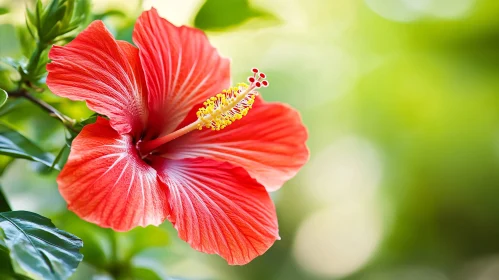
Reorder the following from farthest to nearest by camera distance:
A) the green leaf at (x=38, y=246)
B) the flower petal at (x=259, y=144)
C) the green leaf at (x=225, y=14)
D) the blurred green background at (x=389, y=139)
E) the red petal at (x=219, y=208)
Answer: the blurred green background at (x=389, y=139)
the green leaf at (x=225, y=14)
the flower petal at (x=259, y=144)
the red petal at (x=219, y=208)
the green leaf at (x=38, y=246)

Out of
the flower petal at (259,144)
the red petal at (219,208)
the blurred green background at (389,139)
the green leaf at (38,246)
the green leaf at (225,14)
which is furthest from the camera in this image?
the blurred green background at (389,139)

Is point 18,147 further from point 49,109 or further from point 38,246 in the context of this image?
point 38,246

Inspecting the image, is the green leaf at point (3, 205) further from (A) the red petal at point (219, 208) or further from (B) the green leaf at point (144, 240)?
(B) the green leaf at point (144, 240)

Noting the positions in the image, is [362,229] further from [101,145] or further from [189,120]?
[101,145]

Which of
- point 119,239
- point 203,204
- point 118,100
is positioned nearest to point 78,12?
point 118,100

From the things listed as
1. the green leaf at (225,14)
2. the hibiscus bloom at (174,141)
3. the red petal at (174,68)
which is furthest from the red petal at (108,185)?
the green leaf at (225,14)

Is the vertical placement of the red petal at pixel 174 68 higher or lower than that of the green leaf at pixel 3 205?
higher

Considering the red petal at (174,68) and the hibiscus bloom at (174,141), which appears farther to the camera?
the red petal at (174,68)

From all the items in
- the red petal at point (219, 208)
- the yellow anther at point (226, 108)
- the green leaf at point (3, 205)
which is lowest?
the green leaf at point (3, 205)
